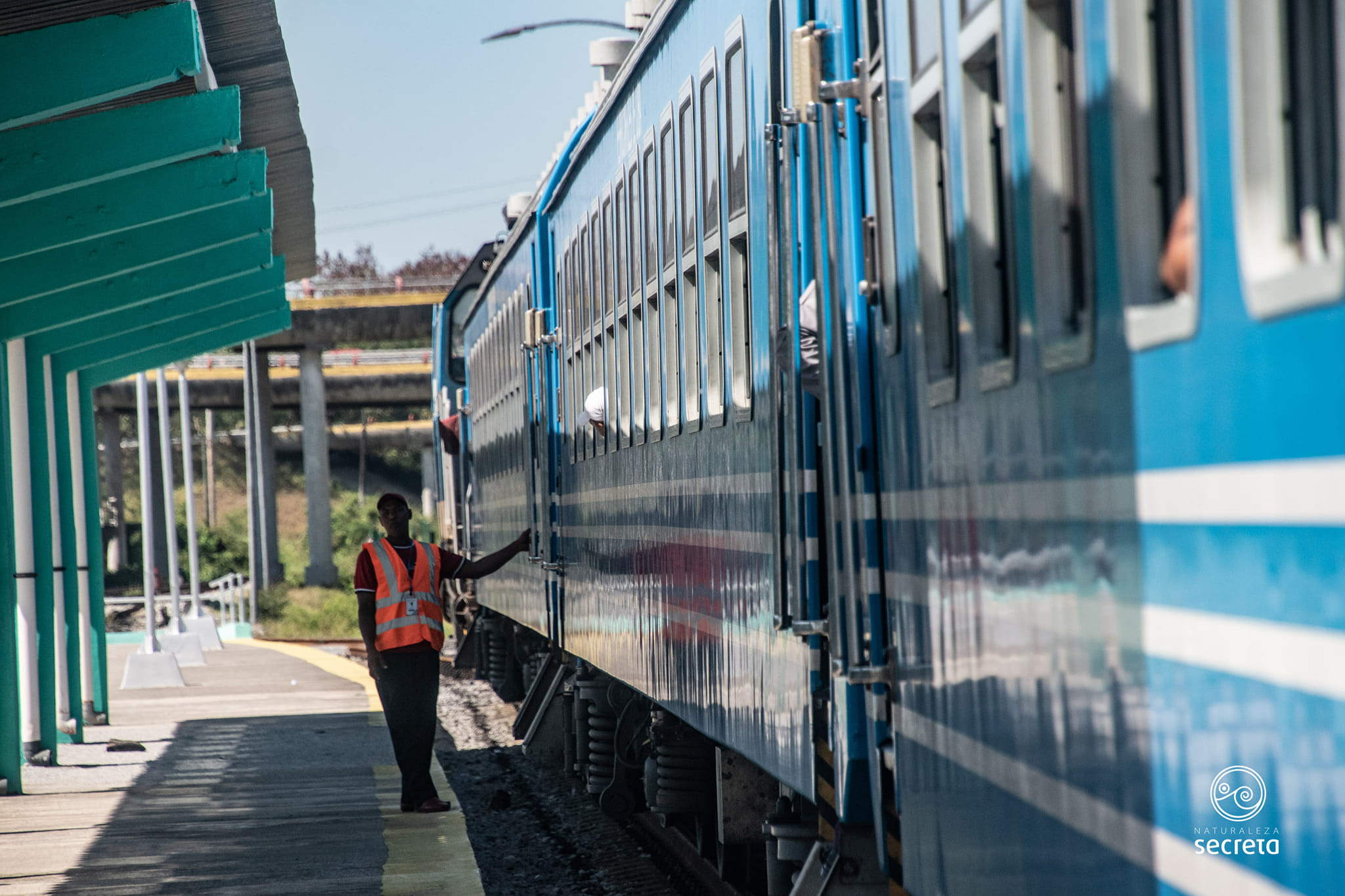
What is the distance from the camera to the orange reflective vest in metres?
10.1

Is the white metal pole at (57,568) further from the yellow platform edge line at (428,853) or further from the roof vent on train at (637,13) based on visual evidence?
the roof vent on train at (637,13)

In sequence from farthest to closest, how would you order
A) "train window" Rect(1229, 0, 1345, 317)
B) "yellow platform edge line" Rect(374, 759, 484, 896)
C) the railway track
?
the railway track
"yellow platform edge line" Rect(374, 759, 484, 896)
"train window" Rect(1229, 0, 1345, 317)

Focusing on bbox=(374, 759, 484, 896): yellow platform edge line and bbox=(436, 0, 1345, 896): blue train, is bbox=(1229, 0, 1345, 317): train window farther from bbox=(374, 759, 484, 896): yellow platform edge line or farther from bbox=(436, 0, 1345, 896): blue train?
bbox=(374, 759, 484, 896): yellow platform edge line

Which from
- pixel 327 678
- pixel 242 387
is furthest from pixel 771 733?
pixel 242 387

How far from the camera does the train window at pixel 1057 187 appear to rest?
2.86 m

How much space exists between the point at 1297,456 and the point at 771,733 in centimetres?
346

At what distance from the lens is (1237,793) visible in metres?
2.37

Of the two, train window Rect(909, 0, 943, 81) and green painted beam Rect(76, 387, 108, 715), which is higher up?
train window Rect(909, 0, 943, 81)

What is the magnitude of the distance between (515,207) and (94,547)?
15.4 feet

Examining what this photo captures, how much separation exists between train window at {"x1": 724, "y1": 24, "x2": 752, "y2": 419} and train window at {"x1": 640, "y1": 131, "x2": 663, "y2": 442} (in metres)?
1.28

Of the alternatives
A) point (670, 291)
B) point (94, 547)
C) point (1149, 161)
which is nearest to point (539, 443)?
point (670, 291)

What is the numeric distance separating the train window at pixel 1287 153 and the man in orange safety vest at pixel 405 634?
318 inches

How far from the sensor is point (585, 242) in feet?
31.7

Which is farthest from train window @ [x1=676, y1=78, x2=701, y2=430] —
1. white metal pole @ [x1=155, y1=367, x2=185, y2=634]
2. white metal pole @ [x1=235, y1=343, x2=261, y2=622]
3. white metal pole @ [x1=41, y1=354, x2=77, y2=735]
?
white metal pole @ [x1=235, y1=343, x2=261, y2=622]
